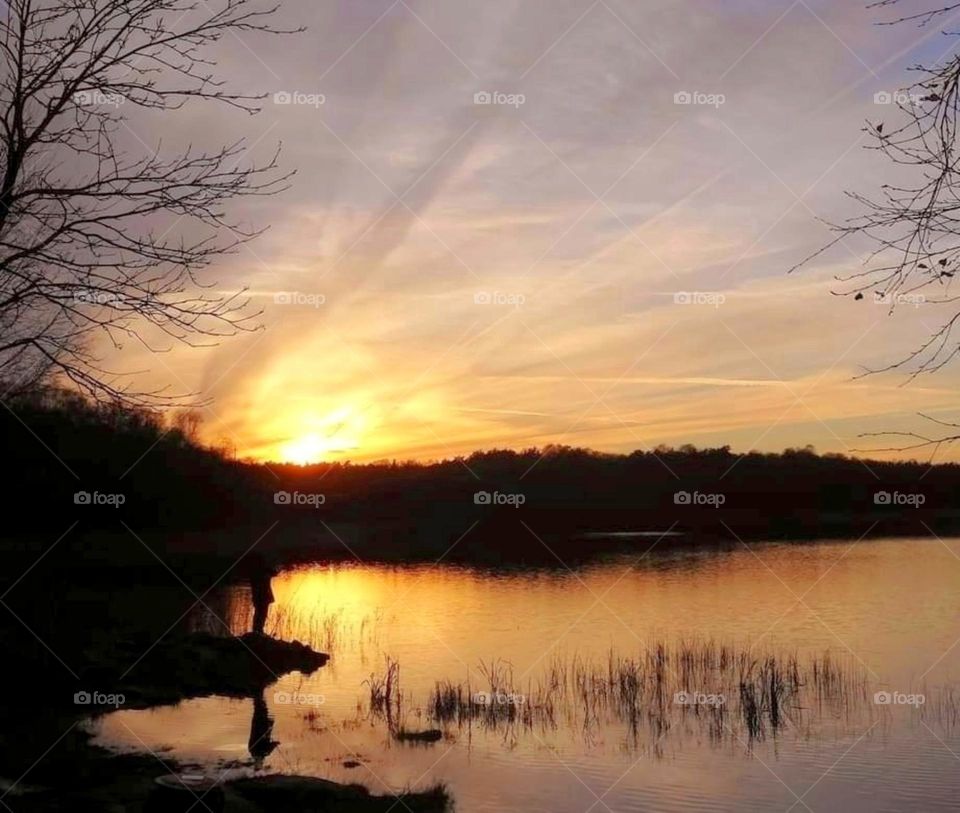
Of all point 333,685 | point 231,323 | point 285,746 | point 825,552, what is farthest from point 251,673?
point 825,552

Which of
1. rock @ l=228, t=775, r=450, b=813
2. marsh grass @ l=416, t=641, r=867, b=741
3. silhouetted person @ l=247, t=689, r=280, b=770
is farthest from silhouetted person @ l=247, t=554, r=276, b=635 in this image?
rock @ l=228, t=775, r=450, b=813

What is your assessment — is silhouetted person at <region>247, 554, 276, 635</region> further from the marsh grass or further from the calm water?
the marsh grass

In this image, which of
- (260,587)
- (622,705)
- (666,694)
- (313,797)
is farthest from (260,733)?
(260,587)

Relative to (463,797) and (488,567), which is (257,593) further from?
(488,567)

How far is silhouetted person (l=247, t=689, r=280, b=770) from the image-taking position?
49.0ft

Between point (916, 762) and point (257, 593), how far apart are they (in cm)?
1517

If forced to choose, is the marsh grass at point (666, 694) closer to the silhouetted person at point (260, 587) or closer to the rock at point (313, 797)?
the silhouetted person at point (260, 587)

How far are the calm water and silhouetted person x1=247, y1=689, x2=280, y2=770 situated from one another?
0.15m

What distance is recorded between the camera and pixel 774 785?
15.0 m

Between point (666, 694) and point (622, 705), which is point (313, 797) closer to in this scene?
point (622, 705)

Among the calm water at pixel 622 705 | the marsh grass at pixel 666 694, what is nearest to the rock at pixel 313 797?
the calm water at pixel 622 705

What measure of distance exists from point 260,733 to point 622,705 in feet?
22.8

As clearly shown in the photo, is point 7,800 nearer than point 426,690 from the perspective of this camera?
Yes

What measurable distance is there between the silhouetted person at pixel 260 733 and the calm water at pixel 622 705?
0.50 ft
